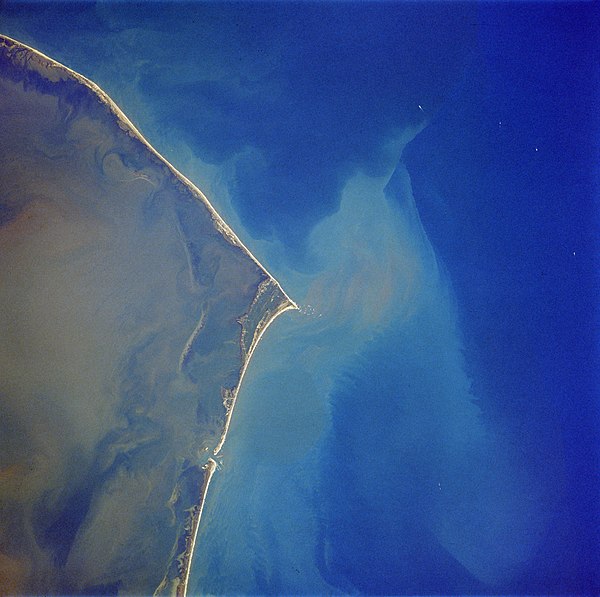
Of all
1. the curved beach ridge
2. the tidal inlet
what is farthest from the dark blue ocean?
the tidal inlet

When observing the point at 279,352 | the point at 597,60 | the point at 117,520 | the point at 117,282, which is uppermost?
the point at 597,60

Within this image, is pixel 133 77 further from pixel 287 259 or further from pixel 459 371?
pixel 459 371

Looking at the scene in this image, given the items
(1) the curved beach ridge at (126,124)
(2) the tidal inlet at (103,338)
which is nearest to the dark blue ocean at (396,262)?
(1) the curved beach ridge at (126,124)

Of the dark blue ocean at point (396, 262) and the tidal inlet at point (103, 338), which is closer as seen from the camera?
the tidal inlet at point (103, 338)

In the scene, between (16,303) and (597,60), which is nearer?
(16,303)

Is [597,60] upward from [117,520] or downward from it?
upward

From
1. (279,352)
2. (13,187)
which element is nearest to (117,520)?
(279,352)

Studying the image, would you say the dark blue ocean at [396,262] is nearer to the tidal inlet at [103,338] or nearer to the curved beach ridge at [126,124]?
the curved beach ridge at [126,124]
